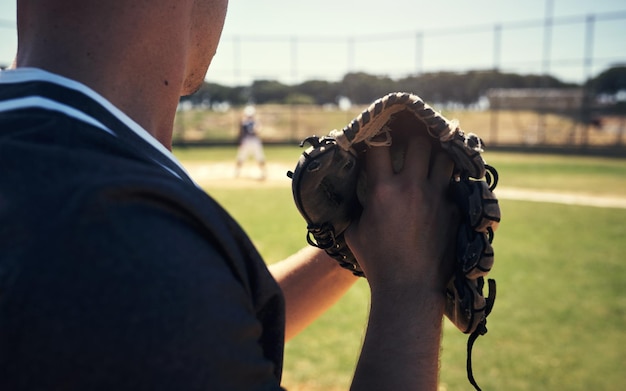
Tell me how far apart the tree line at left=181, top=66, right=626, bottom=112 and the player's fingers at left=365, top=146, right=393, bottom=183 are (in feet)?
65.5

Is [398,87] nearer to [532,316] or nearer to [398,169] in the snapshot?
[532,316]

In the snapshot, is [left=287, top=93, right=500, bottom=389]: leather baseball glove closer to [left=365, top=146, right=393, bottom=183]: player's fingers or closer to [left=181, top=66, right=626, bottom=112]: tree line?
[left=365, top=146, right=393, bottom=183]: player's fingers

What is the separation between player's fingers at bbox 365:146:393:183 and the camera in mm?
1190

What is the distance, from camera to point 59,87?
0.81m

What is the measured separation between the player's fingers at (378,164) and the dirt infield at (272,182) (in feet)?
20.0

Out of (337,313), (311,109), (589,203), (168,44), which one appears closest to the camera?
(168,44)

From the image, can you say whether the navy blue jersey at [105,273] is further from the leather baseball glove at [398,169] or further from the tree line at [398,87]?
the tree line at [398,87]

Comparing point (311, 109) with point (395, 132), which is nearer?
point (395, 132)

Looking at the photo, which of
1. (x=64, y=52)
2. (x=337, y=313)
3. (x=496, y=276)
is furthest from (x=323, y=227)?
(x=496, y=276)

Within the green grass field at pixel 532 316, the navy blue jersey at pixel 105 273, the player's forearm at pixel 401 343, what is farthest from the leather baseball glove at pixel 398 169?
the green grass field at pixel 532 316

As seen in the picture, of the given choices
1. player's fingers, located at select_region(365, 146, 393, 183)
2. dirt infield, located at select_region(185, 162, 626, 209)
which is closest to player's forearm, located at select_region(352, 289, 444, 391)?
player's fingers, located at select_region(365, 146, 393, 183)

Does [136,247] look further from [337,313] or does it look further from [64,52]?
[337,313]

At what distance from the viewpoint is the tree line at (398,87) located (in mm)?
21328

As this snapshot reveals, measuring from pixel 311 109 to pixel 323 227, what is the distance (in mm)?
25630
